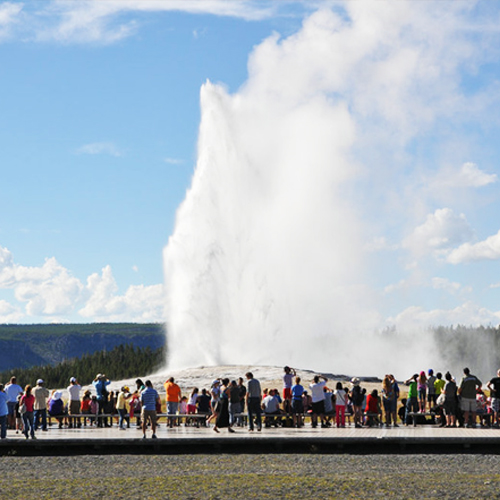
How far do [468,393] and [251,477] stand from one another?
1131 centimetres

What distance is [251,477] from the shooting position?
1872cm

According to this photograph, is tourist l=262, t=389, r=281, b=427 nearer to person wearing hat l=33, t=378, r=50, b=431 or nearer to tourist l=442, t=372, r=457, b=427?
tourist l=442, t=372, r=457, b=427

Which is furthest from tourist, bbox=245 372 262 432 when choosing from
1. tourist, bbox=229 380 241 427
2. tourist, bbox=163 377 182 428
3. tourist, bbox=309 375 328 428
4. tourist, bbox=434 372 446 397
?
tourist, bbox=434 372 446 397

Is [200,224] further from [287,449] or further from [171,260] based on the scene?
[287,449]

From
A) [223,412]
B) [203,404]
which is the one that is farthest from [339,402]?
[203,404]

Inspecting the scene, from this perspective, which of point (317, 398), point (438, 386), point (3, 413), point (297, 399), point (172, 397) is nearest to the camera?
point (3, 413)

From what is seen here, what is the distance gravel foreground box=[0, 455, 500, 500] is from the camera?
648 inches

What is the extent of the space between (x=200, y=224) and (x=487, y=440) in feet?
168

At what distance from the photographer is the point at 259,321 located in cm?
7250

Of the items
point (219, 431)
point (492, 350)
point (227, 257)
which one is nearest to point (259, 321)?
point (227, 257)

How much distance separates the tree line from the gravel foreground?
87575mm

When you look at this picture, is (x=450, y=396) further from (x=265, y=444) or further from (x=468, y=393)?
(x=265, y=444)

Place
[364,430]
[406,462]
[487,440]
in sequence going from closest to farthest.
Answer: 1. [406,462]
2. [487,440]
3. [364,430]

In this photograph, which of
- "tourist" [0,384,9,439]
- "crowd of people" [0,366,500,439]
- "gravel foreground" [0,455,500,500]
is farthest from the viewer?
"crowd of people" [0,366,500,439]
